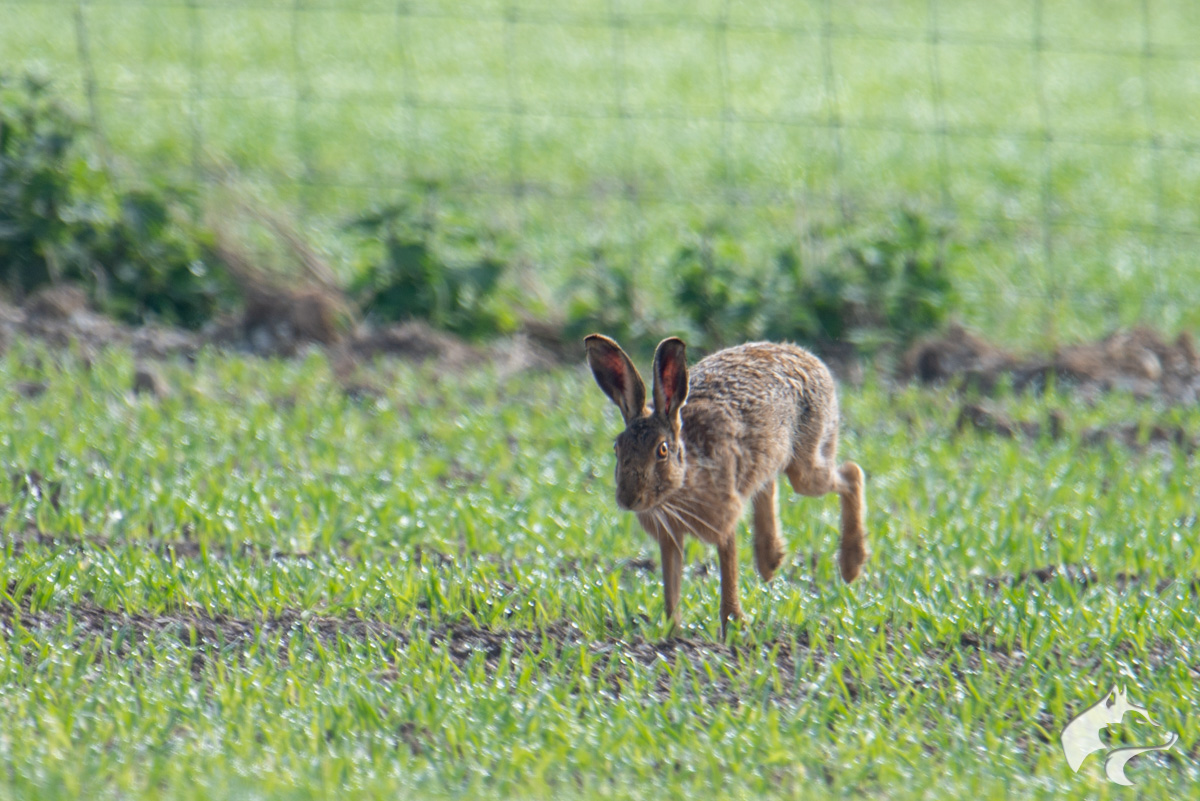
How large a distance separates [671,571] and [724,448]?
0.38 metres

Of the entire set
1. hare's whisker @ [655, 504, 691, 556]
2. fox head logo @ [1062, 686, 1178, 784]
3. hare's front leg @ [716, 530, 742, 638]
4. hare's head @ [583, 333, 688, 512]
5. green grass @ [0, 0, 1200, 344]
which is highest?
green grass @ [0, 0, 1200, 344]

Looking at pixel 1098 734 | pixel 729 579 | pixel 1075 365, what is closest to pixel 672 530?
pixel 729 579

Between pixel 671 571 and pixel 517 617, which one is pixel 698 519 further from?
pixel 517 617

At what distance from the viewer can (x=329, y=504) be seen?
5.18 metres

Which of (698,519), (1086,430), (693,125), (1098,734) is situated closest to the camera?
(1098,734)

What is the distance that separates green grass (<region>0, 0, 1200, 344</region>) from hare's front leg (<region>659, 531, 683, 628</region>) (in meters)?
3.67

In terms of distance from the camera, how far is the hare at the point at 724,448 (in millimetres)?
3717

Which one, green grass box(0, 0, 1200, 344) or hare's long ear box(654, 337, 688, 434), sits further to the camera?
green grass box(0, 0, 1200, 344)

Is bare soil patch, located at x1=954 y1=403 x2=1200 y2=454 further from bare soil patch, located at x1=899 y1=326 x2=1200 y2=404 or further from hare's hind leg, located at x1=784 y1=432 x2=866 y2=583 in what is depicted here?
hare's hind leg, located at x1=784 y1=432 x2=866 y2=583

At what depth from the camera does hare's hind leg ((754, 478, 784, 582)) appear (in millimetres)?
4379

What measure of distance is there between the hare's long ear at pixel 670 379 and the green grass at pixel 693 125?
3832mm

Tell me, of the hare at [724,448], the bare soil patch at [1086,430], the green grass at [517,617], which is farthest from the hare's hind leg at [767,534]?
the bare soil patch at [1086,430]

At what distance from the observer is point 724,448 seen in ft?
13.0

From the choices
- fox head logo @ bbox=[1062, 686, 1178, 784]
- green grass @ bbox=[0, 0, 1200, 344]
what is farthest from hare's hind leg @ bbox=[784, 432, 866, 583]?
green grass @ bbox=[0, 0, 1200, 344]
